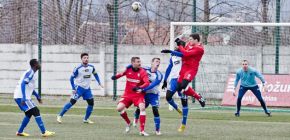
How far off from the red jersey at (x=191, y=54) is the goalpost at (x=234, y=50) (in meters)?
11.2

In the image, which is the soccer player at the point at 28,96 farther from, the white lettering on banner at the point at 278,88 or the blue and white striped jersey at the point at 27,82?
the white lettering on banner at the point at 278,88

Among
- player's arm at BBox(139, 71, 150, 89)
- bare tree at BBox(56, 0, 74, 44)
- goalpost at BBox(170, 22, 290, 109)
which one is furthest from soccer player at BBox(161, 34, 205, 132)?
bare tree at BBox(56, 0, 74, 44)

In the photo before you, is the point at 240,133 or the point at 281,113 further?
the point at 281,113

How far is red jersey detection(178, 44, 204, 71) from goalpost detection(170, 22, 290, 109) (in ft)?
36.8

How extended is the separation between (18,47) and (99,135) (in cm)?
1956

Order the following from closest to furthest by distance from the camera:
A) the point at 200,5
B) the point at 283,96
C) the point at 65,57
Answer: the point at 283,96 → the point at 200,5 → the point at 65,57

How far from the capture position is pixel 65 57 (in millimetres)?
36344

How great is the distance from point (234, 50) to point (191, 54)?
1308 centimetres

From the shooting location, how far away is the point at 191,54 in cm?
1883

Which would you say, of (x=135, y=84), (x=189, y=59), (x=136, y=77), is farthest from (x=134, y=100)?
(x=189, y=59)

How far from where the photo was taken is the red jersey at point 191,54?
18.8 meters

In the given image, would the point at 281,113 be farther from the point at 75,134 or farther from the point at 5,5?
the point at 5,5

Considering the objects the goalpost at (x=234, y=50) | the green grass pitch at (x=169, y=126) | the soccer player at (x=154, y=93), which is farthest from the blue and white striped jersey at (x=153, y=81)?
the goalpost at (x=234, y=50)

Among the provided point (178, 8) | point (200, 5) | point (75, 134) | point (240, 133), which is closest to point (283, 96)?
point (200, 5)
